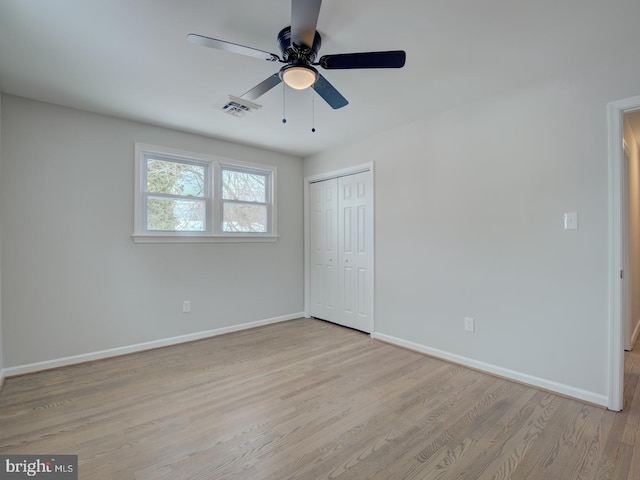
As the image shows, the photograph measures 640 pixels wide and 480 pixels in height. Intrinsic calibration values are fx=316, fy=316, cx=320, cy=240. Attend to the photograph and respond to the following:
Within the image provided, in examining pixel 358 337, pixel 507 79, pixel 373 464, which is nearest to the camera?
pixel 373 464

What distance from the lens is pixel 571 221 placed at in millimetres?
2363

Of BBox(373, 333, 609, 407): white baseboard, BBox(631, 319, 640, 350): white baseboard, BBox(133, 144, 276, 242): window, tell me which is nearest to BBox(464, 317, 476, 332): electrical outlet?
BBox(373, 333, 609, 407): white baseboard

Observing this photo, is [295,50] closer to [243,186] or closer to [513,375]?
[243,186]

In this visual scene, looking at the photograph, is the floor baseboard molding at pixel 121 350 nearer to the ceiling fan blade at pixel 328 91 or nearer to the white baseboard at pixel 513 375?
the white baseboard at pixel 513 375

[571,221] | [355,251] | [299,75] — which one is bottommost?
[355,251]

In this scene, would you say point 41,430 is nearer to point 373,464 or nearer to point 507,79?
point 373,464

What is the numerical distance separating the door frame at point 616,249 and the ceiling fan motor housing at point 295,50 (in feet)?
6.85

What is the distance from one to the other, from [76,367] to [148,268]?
43.1 inches

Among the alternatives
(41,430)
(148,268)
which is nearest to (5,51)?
(148,268)

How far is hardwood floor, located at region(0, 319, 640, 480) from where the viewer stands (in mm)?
1660

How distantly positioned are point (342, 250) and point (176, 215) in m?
2.13

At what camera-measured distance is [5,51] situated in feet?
6.99

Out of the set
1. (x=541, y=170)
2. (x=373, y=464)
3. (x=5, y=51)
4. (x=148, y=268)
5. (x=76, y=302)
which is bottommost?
(x=373, y=464)

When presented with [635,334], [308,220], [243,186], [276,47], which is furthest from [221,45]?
[635,334]
